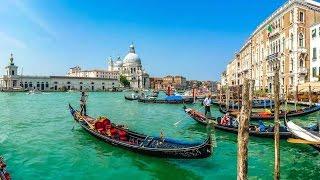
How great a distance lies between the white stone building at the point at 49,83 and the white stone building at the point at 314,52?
68.8 metres

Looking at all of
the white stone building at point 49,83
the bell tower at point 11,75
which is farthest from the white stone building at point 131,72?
the bell tower at point 11,75

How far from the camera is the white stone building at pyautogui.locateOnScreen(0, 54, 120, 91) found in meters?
85.6

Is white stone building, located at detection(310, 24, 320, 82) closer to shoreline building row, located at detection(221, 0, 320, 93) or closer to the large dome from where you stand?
shoreline building row, located at detection(221, 0, 320, 93)

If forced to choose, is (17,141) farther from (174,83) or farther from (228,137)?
(174,83)

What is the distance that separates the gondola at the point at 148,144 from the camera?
8578 millimetres

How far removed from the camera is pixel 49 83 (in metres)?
94.1

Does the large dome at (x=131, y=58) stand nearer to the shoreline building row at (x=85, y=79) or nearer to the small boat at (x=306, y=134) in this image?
the shoreline building row at (x=85, y=79)

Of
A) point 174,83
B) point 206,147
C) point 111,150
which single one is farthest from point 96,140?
point 174,83

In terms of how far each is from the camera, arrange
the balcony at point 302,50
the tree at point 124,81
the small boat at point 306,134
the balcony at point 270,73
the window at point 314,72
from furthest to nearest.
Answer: the tree at point 124,81
the balcony at point 270,73
the balcony at point 302,50
the window at point 314,72
the small boat at point 306,134

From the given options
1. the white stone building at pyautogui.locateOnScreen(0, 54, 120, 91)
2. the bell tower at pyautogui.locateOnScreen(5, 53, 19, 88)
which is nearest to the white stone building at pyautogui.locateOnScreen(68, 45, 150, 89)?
the white stone building at pyautogui.locateOnScreen(0, 54, 120, 91)

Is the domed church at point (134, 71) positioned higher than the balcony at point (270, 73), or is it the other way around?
the domed church at point (134, 71)

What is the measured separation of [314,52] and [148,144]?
20.0 meters

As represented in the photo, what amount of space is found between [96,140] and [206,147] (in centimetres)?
518

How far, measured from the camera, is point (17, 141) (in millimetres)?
13164
